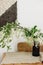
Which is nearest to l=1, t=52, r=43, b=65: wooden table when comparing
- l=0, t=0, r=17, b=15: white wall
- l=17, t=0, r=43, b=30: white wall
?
l=17, t=0, r=43, b=30: white wall

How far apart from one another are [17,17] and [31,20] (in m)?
0.21

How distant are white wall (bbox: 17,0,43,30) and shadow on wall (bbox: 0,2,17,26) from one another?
6 centimetres

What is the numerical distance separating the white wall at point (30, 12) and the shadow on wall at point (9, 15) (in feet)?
0.20

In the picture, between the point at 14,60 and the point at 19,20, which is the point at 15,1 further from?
the point at 14,60

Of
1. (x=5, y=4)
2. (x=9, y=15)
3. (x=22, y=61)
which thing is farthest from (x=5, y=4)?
(x=22, y=61)

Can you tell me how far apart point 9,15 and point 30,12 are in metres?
0.31

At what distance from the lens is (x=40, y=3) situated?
253 cm

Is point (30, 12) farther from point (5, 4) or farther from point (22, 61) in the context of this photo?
point (22, 61)

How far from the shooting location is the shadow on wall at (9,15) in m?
2.57

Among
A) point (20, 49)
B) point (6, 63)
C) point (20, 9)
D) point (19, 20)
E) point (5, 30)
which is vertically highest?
point (20, 9)

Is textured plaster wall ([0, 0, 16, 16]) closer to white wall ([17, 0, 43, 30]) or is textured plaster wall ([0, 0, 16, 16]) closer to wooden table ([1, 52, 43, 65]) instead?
white wall ([17, 0, 43, 30])

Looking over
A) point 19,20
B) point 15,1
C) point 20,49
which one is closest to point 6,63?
point 20,49

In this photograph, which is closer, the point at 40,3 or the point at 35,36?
the point at 35,36

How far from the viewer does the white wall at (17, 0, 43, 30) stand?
8.34ft
